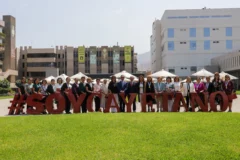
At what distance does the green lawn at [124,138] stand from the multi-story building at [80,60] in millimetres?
77658

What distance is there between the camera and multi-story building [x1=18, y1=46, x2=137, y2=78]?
293 ft

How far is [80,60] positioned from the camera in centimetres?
8862

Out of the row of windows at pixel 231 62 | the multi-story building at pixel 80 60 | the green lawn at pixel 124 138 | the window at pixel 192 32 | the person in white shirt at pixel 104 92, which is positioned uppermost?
the window at pixel 192 32

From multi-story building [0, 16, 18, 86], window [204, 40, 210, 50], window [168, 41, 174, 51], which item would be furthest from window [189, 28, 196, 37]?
multi-story building [0, 16, 18, 86]

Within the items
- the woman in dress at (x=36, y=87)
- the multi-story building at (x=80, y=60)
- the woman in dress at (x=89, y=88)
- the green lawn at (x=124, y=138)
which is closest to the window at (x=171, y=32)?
the multi-story building at (x=80, y=60)

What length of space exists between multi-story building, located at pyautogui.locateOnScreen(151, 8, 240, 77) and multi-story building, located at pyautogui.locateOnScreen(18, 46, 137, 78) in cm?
2263

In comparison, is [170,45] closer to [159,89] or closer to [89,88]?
[159,89]

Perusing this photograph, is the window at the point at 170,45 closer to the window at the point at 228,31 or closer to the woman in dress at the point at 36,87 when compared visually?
the window at the point at 228,31

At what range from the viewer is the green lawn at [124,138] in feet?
25.3

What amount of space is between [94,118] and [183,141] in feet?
14.5

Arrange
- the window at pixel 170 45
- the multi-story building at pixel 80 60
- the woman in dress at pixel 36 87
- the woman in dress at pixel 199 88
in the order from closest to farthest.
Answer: the woman in dress at pixel 199 88 < the woman in dress at pixel 36 87 < the window at pixel 170 45 < the multi-story building at pixel 80 60

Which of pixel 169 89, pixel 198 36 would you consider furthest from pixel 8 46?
pixel 169 89

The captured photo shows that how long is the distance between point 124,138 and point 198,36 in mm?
61236

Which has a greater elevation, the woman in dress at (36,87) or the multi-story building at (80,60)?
the multi-story building at (80,60)
